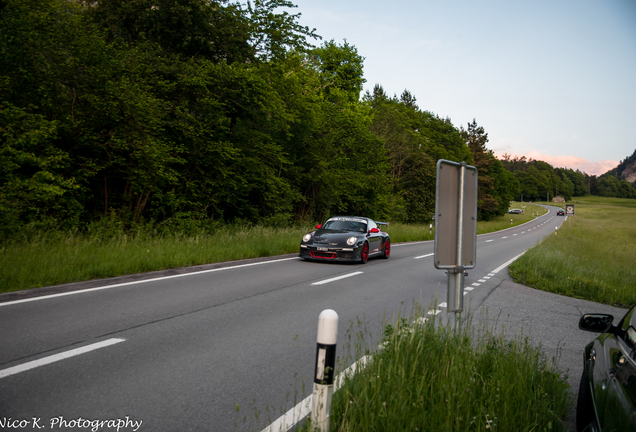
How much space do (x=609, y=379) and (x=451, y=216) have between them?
2372mm

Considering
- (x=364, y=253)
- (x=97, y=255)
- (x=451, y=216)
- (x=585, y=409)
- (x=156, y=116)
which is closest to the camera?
(x=585, y=409)

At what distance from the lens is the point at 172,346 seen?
4.73 metres

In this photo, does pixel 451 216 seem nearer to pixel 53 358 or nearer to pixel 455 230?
pixel 455 230

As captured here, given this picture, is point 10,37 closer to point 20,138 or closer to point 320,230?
point 20,138

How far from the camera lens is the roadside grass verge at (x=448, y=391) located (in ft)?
8.89

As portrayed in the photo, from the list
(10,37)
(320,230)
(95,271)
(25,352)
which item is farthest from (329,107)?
(25,352)

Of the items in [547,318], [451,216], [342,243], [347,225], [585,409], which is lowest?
[547,318]

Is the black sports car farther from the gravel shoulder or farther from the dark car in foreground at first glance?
the dark car in foreground

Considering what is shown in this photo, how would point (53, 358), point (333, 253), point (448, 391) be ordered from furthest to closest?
point (333, 253) → point (53, 358) → point (448, 391)

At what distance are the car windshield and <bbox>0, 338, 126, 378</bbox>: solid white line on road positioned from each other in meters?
10.3

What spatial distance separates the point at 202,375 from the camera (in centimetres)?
392

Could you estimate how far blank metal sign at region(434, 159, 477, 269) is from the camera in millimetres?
4176

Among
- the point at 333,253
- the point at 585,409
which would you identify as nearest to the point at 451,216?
the point at 585,409

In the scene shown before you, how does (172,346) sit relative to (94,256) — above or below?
below
